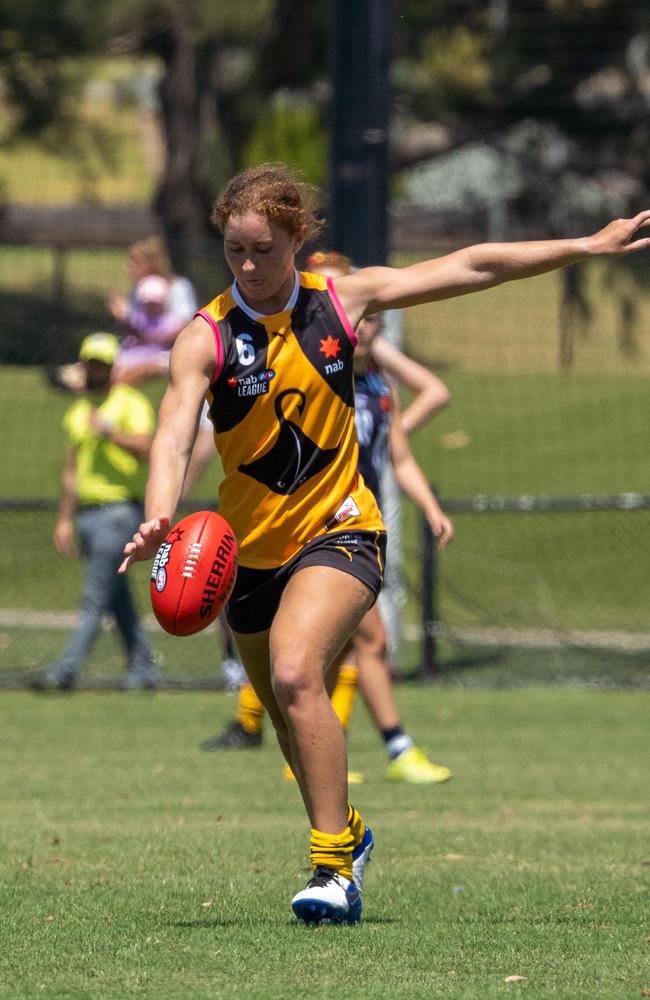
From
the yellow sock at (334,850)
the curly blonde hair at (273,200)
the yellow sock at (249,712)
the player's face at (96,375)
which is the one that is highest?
the curly blonde hair at (273,200)

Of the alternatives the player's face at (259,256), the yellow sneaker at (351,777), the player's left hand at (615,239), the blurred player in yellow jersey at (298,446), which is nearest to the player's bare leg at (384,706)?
the yellow sneaker at (351,777)

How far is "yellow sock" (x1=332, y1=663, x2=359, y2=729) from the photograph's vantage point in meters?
8.09

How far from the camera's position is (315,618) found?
16.0ft

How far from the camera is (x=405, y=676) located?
12.1m

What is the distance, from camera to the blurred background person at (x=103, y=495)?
36.7 ft

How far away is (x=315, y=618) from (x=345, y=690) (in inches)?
130

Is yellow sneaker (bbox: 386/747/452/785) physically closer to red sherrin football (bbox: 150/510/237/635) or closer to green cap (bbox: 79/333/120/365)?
red sherrin football (bbox: 150/510/237/635)

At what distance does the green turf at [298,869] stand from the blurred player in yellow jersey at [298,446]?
1.17 ft

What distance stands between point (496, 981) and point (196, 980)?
727 mm

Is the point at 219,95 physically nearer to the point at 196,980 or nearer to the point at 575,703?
the point at 575,703

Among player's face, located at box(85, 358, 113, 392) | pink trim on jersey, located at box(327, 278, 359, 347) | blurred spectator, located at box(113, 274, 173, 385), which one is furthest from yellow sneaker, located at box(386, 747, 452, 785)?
blurred spectator, located at box(113, 274, 173, 385)

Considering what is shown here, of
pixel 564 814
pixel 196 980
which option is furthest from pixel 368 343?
pixel 196 980

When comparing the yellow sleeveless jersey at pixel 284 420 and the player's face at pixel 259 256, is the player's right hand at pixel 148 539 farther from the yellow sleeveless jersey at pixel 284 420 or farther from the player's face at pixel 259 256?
the player's face at pixel 259 256

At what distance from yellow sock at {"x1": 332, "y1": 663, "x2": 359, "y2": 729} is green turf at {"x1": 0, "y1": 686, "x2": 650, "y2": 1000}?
38 centimetres
